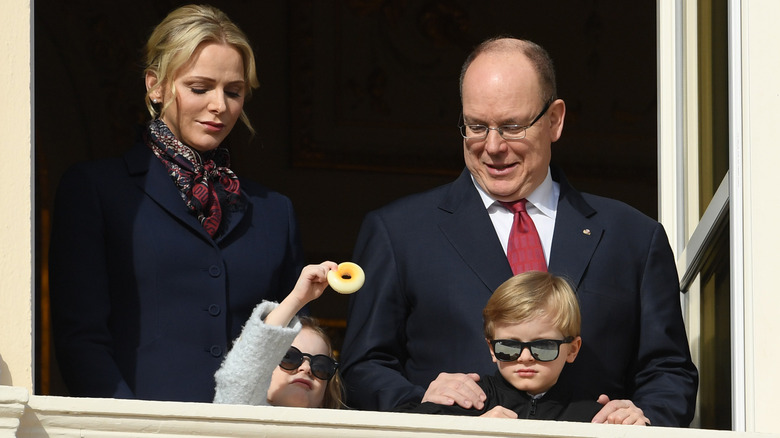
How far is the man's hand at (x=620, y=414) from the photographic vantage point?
362cm

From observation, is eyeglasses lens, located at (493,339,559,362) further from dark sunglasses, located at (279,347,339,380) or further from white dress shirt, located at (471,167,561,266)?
white dress shirt, located at (471,167,561,266)

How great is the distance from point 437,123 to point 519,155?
15.9ft

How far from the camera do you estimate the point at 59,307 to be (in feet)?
12.3

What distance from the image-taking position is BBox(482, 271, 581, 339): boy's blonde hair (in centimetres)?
Result: 369

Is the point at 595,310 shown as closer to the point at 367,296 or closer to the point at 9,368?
the point at 367,296

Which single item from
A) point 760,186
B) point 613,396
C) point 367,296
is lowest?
point 613,396

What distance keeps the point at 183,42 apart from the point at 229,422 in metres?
1.07

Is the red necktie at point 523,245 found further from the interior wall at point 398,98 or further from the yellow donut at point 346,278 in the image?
the interior wall at point 398,98

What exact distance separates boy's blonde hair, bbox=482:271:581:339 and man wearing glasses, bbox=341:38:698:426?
0.19 meters

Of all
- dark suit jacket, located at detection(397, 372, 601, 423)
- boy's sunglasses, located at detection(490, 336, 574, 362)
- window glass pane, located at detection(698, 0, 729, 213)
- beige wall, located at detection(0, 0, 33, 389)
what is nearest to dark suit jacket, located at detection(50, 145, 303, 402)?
beige wall, located at detection(0, 0, 33, 389)

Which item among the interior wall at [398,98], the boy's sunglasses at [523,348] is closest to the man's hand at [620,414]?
the boy's sunglasses at [523,348]

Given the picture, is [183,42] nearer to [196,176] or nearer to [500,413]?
[196,176]

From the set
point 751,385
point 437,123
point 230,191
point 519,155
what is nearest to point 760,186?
point 751,385

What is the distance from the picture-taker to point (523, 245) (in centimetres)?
410
